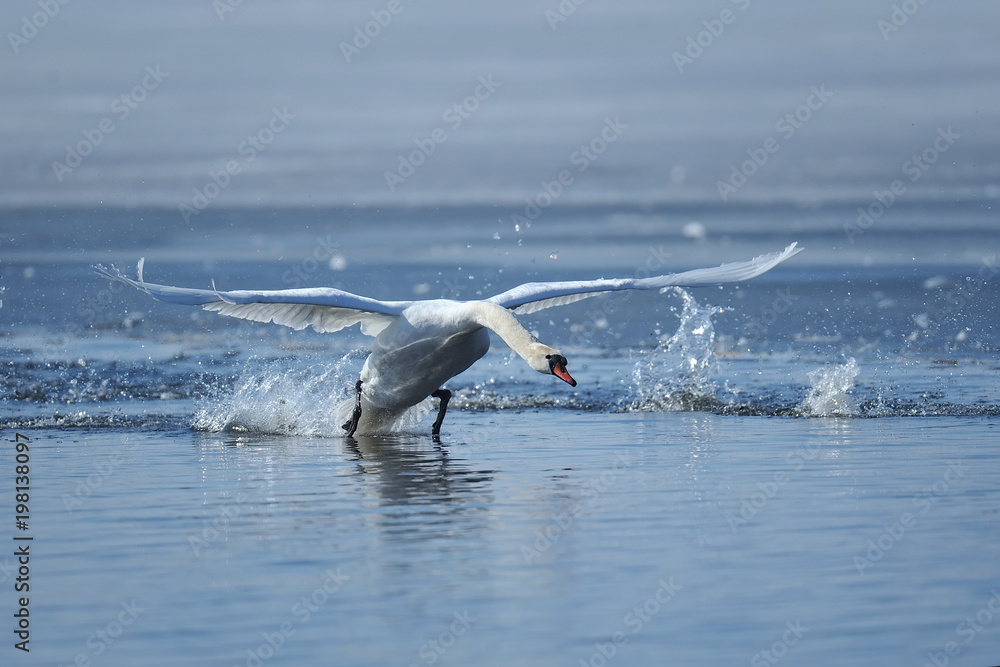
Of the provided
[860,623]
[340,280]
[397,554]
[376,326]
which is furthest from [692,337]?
[340,280]

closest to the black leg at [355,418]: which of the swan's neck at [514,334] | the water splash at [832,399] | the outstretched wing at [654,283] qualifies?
the outstretched wing at [654,283]

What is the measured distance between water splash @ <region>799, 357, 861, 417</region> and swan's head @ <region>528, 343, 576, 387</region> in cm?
459

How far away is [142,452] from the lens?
42.3 ft

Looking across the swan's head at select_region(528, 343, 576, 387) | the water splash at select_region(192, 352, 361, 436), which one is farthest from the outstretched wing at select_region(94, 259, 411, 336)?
the swan's head at select_region(528, 343, 576, 387)

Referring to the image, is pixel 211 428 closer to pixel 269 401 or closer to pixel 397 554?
pixel 269 401

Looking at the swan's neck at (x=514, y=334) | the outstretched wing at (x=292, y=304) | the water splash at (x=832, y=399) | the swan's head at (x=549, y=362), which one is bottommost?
the water splash at (x=832, y=399)

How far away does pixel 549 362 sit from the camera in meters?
10.7

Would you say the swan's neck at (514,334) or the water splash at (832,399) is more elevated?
the swan's neck at (514,334)

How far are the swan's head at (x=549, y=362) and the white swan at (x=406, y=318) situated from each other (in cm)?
63

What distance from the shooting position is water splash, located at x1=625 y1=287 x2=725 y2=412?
15914 mm

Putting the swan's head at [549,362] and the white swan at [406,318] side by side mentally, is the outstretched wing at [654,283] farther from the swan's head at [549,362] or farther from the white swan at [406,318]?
the swan's head at [549,362]

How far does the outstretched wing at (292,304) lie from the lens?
42.6 feet

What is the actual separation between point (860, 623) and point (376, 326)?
816 centimetres

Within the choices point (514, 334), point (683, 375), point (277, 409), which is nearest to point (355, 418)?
point (277, 409)
